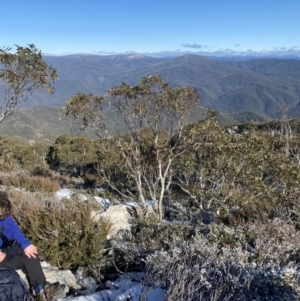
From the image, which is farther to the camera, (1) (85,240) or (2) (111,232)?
(2) (111,232)

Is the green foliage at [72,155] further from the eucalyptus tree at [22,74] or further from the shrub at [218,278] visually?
the shrub at [218,278]

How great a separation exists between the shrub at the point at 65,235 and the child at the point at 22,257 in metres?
0.82

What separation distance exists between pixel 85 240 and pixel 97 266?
1.30 ft

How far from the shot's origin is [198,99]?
336 inches

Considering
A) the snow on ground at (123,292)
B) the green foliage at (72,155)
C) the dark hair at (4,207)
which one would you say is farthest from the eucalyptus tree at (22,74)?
the green foliage at (72,155)

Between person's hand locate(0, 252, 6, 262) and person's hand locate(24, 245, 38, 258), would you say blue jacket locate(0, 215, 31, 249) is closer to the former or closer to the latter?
person's hand locate(24, 245, 38, 258)

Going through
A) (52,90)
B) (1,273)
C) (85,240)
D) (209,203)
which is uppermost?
(52,90)

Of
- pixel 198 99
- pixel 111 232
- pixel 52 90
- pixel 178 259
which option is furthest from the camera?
pixel 198 99

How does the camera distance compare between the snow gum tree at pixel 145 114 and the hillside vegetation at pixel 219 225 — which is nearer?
the hillside vegetation at pixel 219 225

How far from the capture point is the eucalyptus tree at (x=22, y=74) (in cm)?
696

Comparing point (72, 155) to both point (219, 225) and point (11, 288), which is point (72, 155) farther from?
point (11, 288)

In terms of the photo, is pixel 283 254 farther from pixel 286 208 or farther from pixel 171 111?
pixel 171 111

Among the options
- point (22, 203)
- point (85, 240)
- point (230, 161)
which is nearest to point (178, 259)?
point (85, 240)

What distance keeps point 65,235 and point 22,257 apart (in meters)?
1.10
